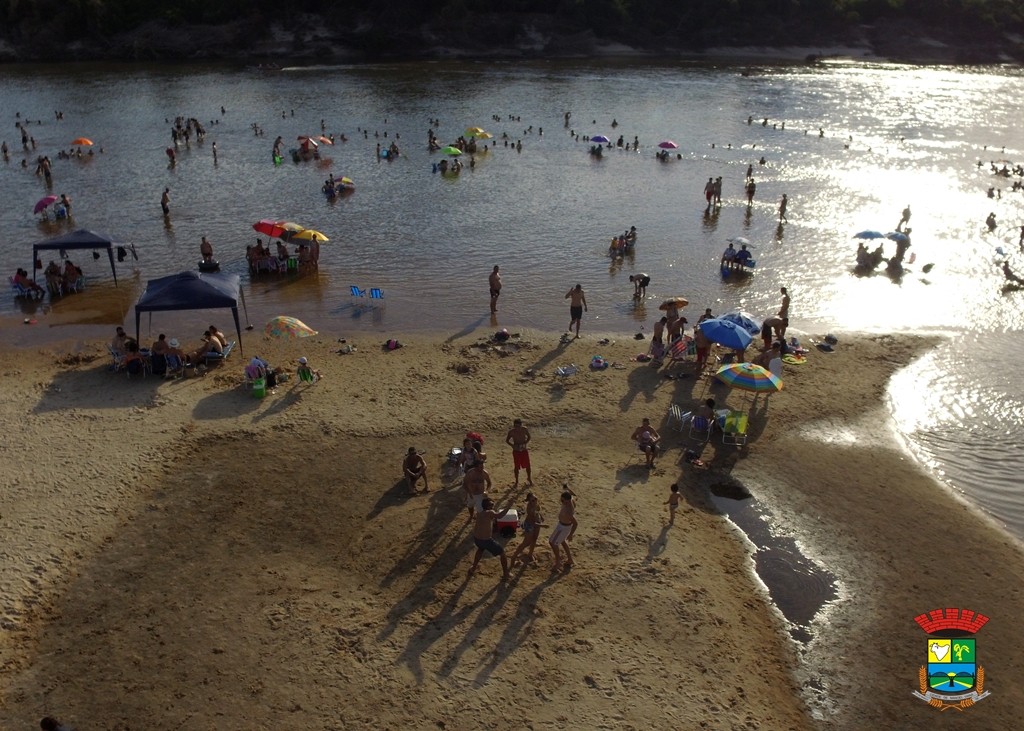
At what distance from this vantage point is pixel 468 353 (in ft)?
62.7

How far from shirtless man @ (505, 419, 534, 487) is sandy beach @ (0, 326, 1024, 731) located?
34 cm

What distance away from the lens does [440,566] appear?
38.4 ft

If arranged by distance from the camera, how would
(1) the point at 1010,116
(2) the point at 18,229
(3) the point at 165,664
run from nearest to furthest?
(3) the point at 165,664
(2) the point at 18,229
(1) the point at 1010,116

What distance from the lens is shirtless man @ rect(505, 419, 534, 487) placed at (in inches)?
520

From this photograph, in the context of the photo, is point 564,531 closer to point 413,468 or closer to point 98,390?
point 413,468

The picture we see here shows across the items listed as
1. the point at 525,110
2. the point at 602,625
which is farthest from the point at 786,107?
the point at 602,625

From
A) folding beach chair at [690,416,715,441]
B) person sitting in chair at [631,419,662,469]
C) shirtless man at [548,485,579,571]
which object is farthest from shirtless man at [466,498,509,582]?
folding beach chair at [690,416,715,441]

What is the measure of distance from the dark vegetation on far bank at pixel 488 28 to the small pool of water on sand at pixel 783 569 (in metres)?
79.7

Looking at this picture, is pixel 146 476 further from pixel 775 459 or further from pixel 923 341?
pixel 923 341

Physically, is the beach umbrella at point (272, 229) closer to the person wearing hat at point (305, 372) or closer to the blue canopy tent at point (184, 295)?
the blue canopy tent at point (184, 295)

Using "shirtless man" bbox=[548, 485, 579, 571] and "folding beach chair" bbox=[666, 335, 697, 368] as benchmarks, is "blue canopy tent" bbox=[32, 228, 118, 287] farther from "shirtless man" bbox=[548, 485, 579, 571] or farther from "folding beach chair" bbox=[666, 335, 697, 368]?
"shirtless man" bbox=[548, 485, 579, 571]

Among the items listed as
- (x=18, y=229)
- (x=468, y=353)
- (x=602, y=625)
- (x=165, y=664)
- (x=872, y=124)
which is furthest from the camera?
(x=872, y=124)

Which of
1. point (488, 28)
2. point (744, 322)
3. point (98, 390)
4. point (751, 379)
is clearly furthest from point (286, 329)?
point (488, 28)

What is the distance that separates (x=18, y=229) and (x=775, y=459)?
28.1 metres
